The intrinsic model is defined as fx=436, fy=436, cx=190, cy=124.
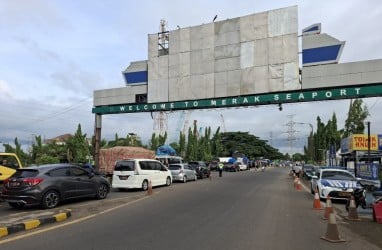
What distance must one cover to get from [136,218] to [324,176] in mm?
11598

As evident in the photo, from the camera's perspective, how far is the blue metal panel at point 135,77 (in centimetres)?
3325

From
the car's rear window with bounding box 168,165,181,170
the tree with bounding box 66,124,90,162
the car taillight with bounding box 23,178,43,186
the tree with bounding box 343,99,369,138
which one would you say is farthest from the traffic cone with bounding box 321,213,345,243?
the tree with bounding box 343,99,369,138

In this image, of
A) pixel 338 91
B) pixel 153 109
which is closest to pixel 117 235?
pixel 338 91

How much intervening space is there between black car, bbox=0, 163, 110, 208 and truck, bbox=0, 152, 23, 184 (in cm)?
229

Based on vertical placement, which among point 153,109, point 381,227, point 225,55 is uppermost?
point 225,55

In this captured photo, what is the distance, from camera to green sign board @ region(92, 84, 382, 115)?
2634cm

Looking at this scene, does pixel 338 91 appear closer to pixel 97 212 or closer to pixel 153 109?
pixel 153 109

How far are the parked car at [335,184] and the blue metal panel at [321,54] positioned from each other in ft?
26.4

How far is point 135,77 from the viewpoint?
3359 cm

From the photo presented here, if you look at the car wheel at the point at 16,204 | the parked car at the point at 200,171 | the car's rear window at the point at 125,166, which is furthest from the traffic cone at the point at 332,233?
the parked car at the point at 200,171

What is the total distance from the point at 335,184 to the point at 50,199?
12.1m

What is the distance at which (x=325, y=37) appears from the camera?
87.2 ft

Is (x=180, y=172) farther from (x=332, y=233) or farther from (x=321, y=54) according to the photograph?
(x=332, y=233)

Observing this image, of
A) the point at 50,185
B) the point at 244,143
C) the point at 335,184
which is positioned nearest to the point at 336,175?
the point at 335,184
